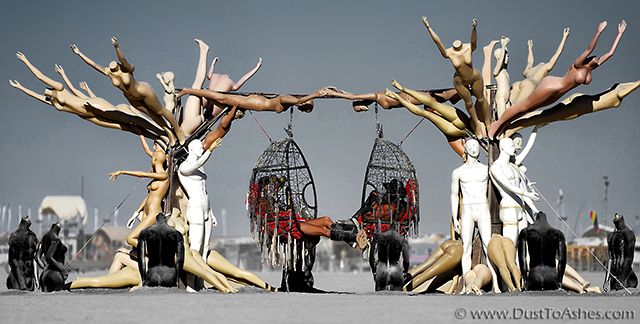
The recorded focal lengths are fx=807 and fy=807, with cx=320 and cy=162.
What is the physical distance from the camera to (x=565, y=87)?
15.0m

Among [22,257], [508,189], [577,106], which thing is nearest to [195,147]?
[22,257]

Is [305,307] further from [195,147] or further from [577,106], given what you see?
[577,106]

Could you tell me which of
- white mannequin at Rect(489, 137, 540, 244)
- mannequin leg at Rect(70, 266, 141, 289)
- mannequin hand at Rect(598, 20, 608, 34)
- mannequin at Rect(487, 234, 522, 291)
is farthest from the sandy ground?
mannequin hand at Rect(598, 20, 608, 34)

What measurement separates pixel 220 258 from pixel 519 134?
657cm

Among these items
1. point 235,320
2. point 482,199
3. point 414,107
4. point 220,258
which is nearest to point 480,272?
point 482,199

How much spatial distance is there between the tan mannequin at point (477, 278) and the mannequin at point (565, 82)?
300cm

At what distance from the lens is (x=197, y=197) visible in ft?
53.3

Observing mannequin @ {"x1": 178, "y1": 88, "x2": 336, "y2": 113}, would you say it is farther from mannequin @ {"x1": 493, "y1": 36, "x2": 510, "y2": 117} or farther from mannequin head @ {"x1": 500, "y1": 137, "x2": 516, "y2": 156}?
mannequin head @ {"x1": 500, "y1": 137, "x2": 516, "y2": 156}

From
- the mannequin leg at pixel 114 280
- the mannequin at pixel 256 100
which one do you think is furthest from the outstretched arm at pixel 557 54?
the mannequin leg at pixel 114 280

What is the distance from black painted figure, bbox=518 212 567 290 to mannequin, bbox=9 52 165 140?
799 centimetres

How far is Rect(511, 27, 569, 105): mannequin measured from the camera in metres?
16.4

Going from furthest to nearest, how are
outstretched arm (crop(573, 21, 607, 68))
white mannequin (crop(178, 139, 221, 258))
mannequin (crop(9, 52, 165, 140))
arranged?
mannequin (crop(9, 52, 165, 140)) → white mannequin (crop(178, 139, 221, 258)) → outstretched arm (crop(573, 21, 607, 68))

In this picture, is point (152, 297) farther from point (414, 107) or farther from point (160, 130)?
point (414, 107)

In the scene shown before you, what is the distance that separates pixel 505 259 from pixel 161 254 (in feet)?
20.7
